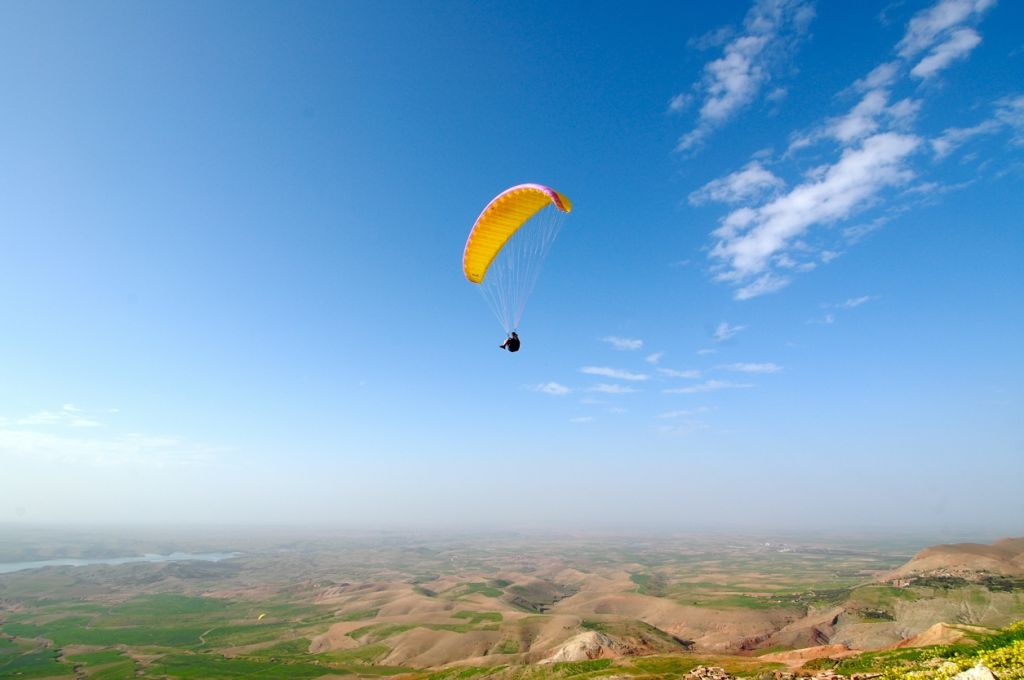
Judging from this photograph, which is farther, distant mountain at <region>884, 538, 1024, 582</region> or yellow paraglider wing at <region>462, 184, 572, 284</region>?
distant mountain at <region>884, 538, 1024, 582</region>

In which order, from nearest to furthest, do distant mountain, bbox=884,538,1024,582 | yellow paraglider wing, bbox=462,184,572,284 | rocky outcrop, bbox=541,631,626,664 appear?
yellow paraglider wing, bbox=462,184,572,284, rocky outcrop, bbox=541,631,626,664, distant mountain, bbox=884,538,1024,582

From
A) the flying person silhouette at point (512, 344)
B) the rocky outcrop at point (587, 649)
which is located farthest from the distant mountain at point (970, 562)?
the flying person silhouette at point (512, 344)

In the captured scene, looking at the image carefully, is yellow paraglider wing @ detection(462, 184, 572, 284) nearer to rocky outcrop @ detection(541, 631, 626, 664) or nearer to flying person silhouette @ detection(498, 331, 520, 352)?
flying person silhouette @ detection(498, 331, 520, 352)

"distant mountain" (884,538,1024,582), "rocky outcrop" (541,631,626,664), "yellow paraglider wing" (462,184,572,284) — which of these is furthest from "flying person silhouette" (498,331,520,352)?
"distant mountain" (884,538,1024,582)

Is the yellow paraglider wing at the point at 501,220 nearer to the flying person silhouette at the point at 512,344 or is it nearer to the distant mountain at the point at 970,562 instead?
the flying person silhouette at the point at 512,344

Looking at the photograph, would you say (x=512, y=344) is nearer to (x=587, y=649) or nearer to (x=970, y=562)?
(x=587, y=649)
